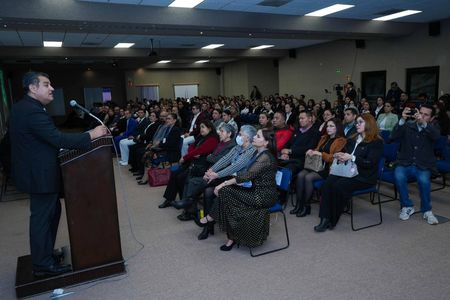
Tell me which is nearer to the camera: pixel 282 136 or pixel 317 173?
pixel 317 173

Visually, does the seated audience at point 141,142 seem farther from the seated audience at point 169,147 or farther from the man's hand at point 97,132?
the man's hand at point 97,132

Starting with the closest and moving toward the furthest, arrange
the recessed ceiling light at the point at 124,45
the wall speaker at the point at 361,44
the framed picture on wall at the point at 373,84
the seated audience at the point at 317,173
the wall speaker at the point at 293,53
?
the seated audience at the point at 317,173 < the framed picture on wall at the point at 373,84 < the wall speaker at the point at 361,44 < the recessed ceiling light at the point at 124,45 < the wall speaker at the point at 293,53

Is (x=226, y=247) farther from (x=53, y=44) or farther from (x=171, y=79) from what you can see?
(x=171, y=79)

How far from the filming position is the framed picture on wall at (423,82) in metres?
9.92

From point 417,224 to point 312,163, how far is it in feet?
4.19

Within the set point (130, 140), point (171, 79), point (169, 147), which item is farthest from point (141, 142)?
point (171, 79)

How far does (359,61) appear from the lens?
12.1m

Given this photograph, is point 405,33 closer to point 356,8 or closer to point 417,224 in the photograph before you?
point 356,8

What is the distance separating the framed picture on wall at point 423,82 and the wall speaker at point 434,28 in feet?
Result: 3.01

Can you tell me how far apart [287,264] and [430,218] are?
182 centimetres

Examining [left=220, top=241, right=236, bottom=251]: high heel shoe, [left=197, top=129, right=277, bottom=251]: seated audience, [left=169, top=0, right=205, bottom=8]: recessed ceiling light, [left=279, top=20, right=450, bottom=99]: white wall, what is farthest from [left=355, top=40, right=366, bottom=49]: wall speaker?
[left=220, top=241, right=236, bottom=251]: high heel shoe

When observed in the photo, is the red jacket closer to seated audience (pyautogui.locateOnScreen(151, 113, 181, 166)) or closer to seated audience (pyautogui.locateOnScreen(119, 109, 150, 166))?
seated audience (pyautogui.locateOnScreen(151, 113, 181, 166))

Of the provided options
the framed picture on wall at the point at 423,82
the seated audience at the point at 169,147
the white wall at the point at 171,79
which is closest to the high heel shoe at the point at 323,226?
the seated audience at the point at 169,147

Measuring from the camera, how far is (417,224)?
374cm
